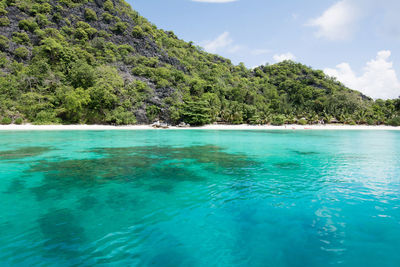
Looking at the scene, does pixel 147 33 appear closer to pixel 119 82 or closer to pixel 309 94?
pixel 119 82

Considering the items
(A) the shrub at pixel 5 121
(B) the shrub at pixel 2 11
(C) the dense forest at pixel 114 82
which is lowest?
(A) the shrub at pixel 5 121

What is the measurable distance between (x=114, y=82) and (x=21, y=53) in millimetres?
30020

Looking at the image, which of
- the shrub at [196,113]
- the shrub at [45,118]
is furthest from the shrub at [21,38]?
the shrub at [196,113]

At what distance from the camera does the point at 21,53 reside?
57.4 meters

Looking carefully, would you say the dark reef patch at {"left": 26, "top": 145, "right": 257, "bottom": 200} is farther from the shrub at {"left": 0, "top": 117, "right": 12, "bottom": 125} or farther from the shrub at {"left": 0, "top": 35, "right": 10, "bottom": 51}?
the shrub at {"left": 0, "top": 35, "right": 10, "bottom": 51}

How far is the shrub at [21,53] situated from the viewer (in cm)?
5719

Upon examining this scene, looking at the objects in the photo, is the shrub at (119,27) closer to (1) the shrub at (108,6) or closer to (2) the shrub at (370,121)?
(1) the shrub at (108,6)

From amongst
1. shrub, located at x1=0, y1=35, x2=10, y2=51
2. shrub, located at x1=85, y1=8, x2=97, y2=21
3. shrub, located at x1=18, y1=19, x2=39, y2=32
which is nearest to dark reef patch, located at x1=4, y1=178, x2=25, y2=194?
shrub, located at x1=0, y1=35, x2=10, y2=51

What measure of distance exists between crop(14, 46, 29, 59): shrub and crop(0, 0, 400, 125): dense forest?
128mm

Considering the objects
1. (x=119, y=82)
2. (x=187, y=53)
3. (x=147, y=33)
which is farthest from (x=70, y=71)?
(x=187, y=53)

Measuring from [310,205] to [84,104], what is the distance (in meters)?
49.5

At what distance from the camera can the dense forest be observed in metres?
46.4

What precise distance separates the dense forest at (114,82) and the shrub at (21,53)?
13cm

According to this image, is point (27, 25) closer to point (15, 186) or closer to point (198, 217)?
point (15, 186)
